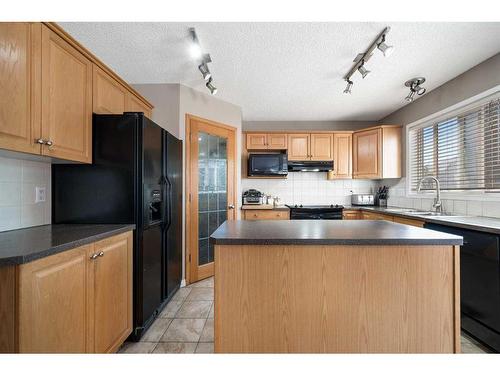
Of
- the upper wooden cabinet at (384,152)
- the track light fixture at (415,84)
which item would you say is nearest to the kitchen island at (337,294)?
the track light fixture at (415,84)

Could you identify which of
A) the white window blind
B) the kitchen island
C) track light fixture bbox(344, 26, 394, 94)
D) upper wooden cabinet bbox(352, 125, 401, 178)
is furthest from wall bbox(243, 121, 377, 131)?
the kitchen island

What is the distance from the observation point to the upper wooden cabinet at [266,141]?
156 inches

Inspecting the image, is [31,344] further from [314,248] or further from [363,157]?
[363,157]

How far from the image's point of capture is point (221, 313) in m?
1.17

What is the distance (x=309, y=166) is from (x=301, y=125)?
2.87ft

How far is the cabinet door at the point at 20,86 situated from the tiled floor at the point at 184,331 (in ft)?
4.95

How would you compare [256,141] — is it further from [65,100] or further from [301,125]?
[65,100]

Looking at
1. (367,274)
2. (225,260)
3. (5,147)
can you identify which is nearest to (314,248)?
(367,274)

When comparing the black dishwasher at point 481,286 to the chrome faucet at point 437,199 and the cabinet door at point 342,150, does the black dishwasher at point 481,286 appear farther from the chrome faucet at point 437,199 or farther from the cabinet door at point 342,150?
the cabinet door at point 342,150

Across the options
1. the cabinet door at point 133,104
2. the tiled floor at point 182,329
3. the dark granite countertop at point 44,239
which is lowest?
the tiled floor at point 182,329

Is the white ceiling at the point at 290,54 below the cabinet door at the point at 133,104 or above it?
above

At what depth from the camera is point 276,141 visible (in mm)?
3990

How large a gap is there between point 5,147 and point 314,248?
61.2 inches

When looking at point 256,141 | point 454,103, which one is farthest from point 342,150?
point 454,103
